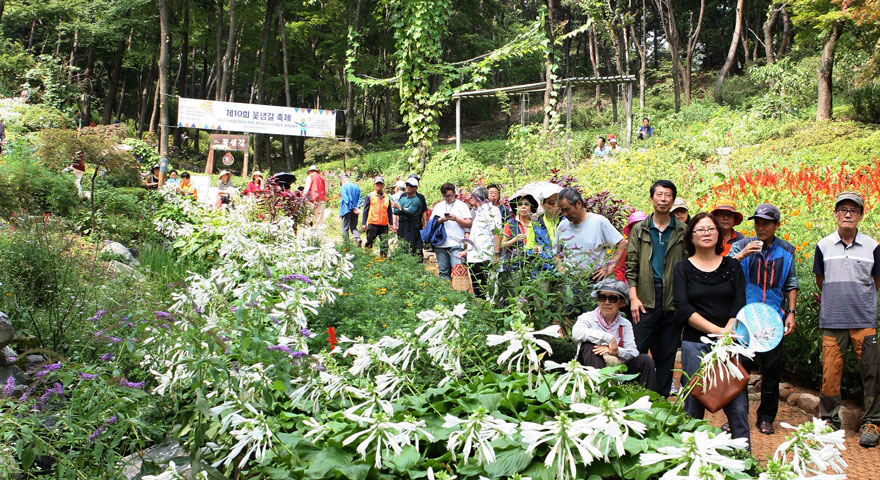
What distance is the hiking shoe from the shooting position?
4.41 meters

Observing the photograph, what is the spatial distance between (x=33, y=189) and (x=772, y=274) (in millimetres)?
9883

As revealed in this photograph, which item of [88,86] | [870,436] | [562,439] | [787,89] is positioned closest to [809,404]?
[870,436]

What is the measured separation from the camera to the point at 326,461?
2240 mm

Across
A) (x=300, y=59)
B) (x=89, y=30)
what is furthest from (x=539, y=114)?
(x=89, y=30)

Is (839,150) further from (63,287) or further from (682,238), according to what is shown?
(63,287)

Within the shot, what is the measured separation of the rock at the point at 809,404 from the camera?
505cm

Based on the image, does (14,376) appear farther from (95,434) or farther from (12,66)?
(12,66)

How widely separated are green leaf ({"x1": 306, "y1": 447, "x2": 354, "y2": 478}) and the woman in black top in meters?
2.41

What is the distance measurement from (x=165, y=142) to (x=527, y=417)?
18.8 m

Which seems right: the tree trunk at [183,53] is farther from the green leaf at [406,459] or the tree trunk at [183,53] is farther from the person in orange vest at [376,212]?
the green leaf at [406,459]

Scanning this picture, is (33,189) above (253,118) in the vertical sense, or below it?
below

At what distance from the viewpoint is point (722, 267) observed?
13.0ft

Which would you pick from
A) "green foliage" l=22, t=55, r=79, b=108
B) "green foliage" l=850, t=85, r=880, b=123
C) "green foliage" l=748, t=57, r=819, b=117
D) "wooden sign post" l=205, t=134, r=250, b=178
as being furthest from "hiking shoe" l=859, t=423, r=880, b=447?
"green foliage" l=22, t=55, r=79, b=108

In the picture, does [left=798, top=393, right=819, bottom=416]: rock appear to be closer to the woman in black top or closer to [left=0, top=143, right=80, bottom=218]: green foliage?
the woman in black top
